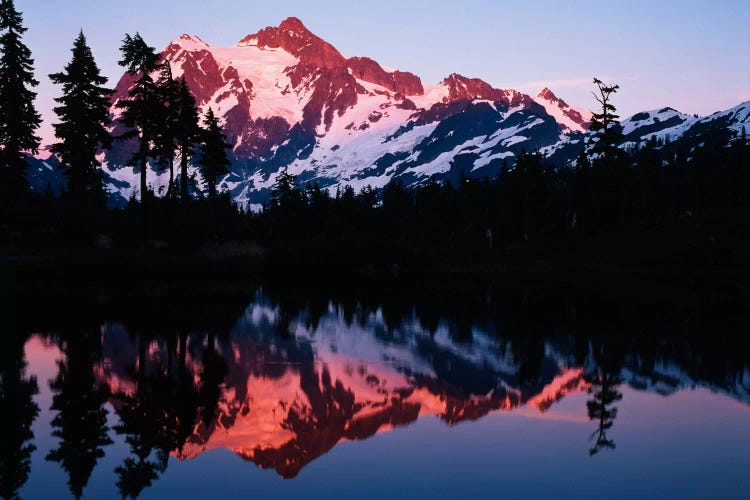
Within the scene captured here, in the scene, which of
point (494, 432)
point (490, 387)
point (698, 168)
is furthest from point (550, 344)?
point (698, 168)

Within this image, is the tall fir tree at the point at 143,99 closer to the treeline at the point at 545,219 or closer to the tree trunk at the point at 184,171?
the tree trunk at the point at 184,171

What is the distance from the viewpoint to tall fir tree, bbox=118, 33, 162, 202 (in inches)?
2504

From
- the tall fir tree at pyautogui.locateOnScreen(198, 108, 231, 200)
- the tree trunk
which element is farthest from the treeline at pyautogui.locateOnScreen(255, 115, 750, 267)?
the tree trunk

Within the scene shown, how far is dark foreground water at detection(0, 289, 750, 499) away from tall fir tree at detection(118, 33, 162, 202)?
35578 mm

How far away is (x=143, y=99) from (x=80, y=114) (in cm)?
524

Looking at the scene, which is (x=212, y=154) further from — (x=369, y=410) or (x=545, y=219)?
(x=369, y=410)

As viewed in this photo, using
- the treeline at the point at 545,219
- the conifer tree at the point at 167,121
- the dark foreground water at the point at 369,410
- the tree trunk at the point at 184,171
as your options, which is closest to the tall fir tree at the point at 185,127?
the tree trunk at the point at 184,171

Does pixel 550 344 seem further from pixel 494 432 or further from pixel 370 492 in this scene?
pixel 370 492

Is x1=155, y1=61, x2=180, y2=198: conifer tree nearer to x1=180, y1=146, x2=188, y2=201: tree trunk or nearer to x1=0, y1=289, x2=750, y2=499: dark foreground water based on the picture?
x1=180, y1=146, x2=188, y2=201: tree trunk

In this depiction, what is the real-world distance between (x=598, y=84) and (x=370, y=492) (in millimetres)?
80789

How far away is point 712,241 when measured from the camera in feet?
246

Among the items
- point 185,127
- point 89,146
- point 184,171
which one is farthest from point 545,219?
point 89,146

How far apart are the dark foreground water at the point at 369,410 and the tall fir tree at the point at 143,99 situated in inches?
1401

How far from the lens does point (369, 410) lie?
18.2m
